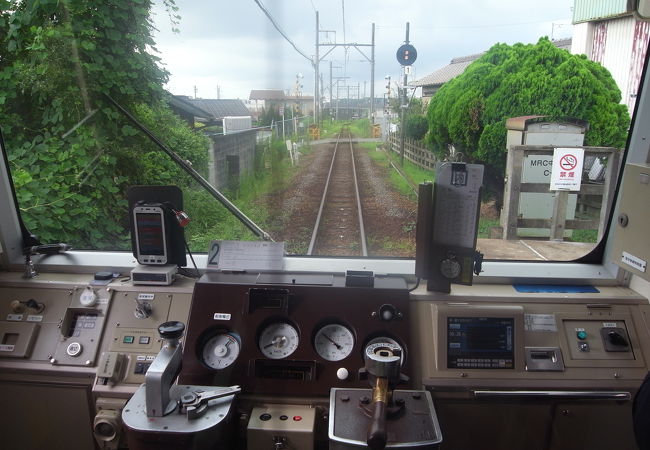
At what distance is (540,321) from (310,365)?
90cm

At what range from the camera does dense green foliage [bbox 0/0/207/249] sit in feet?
6.15

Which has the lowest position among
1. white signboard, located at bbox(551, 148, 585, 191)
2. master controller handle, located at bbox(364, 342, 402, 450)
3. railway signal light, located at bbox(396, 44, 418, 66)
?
master controller handle, located at bbox(364, 342, 402, 450)

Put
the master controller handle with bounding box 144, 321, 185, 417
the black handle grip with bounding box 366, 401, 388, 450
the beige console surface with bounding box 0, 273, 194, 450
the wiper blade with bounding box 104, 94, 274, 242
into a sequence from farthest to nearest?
1. the wiper blade with bounding box 104, 94, 274, 242
2. the beige console surface with bounding box 0, 273, 194, 450
3. the master controller handle with bounding box 144, 321, 185, 417
4. the black handle grip with bounding box 366, 401, 388, 450

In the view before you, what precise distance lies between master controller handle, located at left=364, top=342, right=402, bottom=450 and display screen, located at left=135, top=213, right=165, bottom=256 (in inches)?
40.2

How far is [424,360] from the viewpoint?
173 centimetres

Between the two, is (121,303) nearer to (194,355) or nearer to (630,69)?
(194,355)

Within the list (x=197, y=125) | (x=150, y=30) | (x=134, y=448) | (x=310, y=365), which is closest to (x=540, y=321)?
(x=310, y=365)

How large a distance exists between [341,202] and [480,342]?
81cm

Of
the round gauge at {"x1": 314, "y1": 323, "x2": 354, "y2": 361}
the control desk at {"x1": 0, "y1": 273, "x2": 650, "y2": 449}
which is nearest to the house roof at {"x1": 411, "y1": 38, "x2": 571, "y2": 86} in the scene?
the control desk at {"x1": 0, "y1": 273, "x2": 650, "y2": 449}

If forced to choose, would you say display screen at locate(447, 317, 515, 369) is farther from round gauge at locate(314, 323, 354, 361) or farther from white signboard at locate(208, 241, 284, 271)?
white signboard at locate(208, 241, 284, 271)

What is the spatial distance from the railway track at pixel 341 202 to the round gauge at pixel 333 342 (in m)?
0.46

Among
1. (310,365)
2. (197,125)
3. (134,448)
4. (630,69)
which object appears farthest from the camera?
(197,125)

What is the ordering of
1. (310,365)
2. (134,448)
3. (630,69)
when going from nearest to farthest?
(134,448) < (310,365) < (630,69)

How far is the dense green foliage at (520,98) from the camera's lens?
180cm
